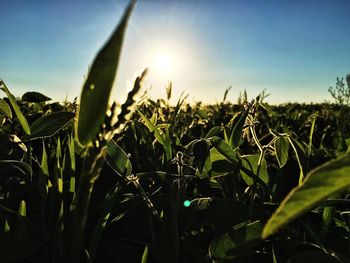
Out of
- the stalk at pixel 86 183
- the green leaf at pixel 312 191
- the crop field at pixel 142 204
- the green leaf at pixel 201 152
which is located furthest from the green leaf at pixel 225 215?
the green leaf at pixel 312 191

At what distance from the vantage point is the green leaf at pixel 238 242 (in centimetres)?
61

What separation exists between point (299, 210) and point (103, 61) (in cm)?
23

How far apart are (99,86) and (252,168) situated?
0.71m

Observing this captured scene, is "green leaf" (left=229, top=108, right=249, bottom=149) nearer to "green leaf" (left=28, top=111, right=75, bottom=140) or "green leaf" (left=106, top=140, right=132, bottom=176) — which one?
"green leaf" (left=106, top=140, right=132, bottom=176)

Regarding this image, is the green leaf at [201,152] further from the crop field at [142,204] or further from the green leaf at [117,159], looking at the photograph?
the green leaf at [117,159]

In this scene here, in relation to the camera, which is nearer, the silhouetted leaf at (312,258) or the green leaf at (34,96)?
the silhouetted leaf at (312,258)

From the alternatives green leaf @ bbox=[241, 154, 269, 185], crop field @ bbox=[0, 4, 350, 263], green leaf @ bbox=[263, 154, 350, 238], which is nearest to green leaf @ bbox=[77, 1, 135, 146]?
crop field @ bbox=[0, 4, 350, 263]

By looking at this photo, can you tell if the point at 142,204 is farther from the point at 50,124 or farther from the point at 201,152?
the point at 50,124

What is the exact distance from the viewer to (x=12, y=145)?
112 cm

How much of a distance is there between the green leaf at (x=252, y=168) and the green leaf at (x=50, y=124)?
1.76ft

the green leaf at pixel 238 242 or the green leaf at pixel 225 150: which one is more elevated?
the green leaf at pixel 225 150

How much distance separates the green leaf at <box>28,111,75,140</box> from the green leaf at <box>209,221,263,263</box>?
62 cm

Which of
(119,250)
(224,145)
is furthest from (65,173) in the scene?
(224,145)

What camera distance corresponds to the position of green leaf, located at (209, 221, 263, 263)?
24.1 inches
